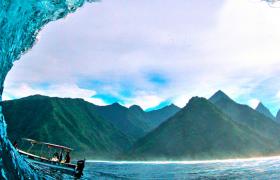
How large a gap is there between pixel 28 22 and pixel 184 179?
8487cm

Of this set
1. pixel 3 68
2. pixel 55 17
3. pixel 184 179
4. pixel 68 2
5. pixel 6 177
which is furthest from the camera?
pixel 184 179

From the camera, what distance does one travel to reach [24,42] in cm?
2453

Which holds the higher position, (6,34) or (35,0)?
(35,0)

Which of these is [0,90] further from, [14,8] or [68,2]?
[68,2]

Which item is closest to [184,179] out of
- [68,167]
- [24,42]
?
[68,167]

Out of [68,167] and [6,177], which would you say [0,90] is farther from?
[68,167]

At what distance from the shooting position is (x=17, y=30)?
68.3 ft

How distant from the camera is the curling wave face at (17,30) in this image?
18.1 m

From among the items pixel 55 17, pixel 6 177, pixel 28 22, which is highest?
pixel 55 17

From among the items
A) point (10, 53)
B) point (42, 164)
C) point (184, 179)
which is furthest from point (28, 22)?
point (184, 179)

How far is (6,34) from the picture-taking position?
1927 centimetres

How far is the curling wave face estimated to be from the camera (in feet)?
59.5

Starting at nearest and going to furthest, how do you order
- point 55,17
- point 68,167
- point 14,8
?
point 14,8 → point 55,17 → point 68,167

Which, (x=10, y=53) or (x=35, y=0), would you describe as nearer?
(x=35, y=0)
